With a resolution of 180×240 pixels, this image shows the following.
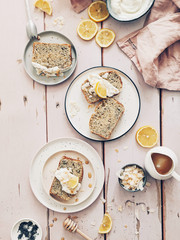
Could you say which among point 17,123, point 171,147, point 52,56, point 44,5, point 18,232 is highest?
point 44,5

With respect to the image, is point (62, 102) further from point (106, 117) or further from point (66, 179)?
point (66, 179)

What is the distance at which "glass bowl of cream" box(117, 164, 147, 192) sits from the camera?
6.60 feet

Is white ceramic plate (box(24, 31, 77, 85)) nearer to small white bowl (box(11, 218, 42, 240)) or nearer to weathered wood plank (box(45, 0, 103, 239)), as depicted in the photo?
weathered wood plank (box(45, 0, 103, 239))

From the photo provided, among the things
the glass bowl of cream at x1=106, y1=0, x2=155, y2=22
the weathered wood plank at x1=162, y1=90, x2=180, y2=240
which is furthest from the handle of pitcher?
the glass bowl of cream at x1=106, y1=0, x2=155, y2=22

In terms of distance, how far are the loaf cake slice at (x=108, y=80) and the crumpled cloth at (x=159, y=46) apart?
0.48ft

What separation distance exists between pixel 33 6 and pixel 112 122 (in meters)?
0.89

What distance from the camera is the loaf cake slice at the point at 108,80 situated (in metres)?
2.07

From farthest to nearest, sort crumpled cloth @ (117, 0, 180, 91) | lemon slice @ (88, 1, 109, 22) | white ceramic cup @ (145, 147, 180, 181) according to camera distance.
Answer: lemon slice @ (88, 1, 109, 22), crumpled cloth @ (117, 0, 180, 91), white ceramic cup @ (145, 147, 180, 181)

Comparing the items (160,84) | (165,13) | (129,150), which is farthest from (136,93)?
(165,13)

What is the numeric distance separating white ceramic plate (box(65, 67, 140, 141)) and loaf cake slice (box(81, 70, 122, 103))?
31mm

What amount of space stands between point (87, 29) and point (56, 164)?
2.83ft

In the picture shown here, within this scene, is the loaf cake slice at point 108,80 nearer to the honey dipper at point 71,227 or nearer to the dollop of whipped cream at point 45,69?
the dollop of whipped cream at point 45,69

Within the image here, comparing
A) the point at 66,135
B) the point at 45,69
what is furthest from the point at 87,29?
the point at 66,135

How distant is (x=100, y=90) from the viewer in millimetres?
2016
